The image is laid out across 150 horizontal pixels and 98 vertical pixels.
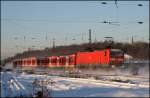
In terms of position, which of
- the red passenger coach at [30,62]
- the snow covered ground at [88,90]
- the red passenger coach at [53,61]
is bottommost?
the red passenger coach at [30,62]

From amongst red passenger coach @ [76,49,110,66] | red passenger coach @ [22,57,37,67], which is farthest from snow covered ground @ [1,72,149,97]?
red passenger coach @ [22,57,37,67]

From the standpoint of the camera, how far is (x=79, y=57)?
58.4 metres

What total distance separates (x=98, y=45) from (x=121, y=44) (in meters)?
6.89

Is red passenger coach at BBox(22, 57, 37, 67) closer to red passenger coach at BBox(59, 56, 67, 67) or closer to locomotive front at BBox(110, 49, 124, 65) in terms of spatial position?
red passenger coach at BBox(59, 56, 67, 67)

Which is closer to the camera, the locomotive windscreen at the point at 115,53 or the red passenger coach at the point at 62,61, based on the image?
the locomotive windscreen at the point at 115,53

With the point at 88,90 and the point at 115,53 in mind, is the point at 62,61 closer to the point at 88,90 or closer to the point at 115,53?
the point at 115,53

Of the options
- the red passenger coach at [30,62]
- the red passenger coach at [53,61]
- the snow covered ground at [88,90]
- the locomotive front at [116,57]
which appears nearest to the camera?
the snow covered ground at [88,90]

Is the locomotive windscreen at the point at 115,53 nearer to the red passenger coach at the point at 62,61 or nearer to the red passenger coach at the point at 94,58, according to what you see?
the red passenger coach at the point at 94,58

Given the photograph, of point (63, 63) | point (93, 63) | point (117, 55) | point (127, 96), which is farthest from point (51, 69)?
point (127, 96)

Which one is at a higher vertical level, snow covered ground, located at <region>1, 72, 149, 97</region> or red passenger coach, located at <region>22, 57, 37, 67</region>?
snow covered ground, located at <region>1, 72, 149, 97</region>

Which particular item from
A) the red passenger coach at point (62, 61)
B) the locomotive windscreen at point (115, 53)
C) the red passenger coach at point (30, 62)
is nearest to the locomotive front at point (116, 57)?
the locomotive windscreen at point (115, 53)

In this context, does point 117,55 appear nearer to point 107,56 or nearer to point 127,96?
point 107,56

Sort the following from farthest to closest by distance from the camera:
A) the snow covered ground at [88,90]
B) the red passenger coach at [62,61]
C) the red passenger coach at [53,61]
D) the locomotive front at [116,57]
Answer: the red passenger coach at [53,61]
the red passenger coach at [62,61]
the locomotive front at [116,57]
the snow covered ground at [88,90]

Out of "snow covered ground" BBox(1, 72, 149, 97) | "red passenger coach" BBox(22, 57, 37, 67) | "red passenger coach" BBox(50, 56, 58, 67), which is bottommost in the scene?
"red passenger coach" BBox(22, 57, 37, 67)
